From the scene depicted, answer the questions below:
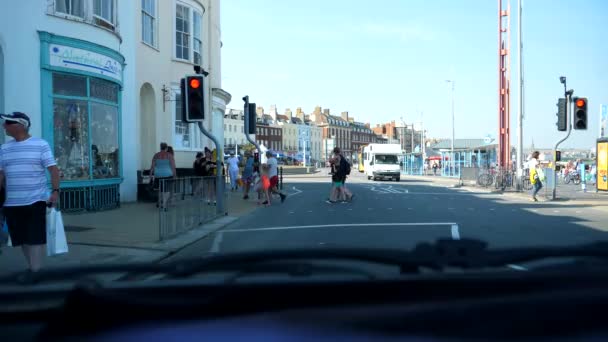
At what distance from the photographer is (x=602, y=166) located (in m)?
22.3

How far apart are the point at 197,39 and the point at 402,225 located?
43.3ft

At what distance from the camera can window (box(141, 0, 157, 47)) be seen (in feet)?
57.5

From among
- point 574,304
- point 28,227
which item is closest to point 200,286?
point 574,304

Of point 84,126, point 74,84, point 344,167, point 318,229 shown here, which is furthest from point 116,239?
point 344,167

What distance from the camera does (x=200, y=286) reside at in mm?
1957

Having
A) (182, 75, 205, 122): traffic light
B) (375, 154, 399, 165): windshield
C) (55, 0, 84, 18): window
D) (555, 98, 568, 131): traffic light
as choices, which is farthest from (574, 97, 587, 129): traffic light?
(375, 154, 399, 165): windshield

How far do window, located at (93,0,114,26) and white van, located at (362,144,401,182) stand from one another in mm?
26496

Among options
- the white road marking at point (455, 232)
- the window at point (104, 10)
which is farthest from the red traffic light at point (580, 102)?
the window at point (104, 10)

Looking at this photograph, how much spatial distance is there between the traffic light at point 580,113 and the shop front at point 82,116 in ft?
46.1

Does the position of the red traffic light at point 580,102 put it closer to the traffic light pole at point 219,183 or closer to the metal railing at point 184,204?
the traffic light pole at point 219,183

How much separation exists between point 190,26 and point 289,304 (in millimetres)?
19976

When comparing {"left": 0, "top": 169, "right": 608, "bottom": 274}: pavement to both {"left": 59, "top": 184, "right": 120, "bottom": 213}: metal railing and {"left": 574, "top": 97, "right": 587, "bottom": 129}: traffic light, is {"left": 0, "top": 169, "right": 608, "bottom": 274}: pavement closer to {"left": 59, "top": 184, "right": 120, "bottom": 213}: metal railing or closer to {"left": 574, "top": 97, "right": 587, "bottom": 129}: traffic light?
{"left": 59, "top": 184, "right": 120, "bottom": 213}: metal railing

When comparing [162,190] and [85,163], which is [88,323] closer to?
[162,190]

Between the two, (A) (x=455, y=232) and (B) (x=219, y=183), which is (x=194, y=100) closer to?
(B) (x=219, y=183)
